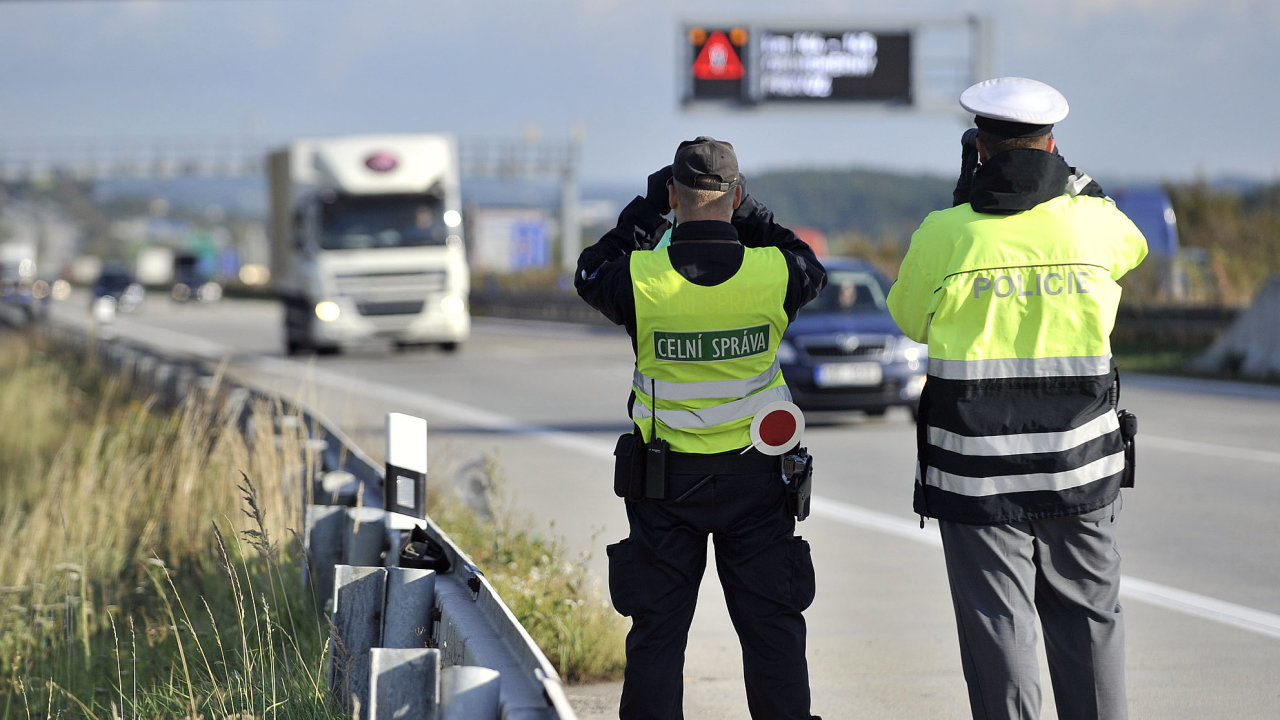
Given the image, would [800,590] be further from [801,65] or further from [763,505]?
[801,65]

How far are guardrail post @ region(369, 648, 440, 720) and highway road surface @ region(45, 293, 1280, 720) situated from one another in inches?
71.4

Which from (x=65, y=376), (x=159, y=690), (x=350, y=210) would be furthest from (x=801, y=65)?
(x=159, y=690)

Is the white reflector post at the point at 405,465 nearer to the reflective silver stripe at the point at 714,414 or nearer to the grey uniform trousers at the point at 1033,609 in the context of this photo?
the reflective silver stripe at the point at 714,414

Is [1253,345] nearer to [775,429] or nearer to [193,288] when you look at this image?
[775,429]

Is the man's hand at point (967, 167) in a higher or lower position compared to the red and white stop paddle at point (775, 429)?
higher

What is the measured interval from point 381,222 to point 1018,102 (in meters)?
21.4

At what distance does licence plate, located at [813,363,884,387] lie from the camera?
1414cm

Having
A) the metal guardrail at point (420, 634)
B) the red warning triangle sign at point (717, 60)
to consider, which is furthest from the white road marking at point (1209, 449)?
the red warning triangle sign at point (717, 60)

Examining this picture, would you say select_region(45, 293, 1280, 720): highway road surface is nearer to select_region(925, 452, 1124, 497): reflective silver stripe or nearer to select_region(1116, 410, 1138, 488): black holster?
select_region(1116, 410, 1138, 488): black holster

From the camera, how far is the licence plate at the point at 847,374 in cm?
1414

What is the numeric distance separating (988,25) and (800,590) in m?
32.2

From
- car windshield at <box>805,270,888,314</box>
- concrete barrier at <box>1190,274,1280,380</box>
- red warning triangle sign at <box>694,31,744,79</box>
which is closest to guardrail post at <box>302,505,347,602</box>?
car windshield at <box>805,270,888,314</box>

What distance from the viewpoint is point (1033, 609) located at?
152 inches

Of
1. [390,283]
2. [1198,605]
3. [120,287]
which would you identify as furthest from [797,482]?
[120,287]
